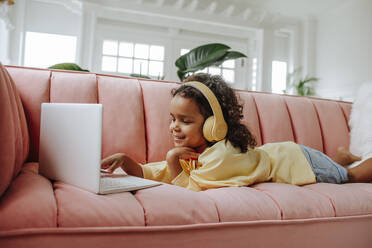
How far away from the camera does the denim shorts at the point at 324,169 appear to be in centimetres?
114

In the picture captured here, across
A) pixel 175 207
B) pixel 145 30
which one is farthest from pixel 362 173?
pixel 145 30

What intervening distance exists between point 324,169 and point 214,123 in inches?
21.8

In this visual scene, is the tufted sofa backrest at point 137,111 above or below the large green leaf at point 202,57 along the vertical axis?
below

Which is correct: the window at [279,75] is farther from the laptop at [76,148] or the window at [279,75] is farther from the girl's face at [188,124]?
the laptop at [76,148]

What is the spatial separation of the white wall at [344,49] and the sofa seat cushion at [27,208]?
450 centimetres

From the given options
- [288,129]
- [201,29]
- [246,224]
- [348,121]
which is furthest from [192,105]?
[201,29]

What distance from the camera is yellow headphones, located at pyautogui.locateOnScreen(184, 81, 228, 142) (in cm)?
95

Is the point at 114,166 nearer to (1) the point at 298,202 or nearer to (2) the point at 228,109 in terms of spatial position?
(2) the point at 228,109

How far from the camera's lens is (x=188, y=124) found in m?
1.05

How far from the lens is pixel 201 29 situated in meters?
4.61

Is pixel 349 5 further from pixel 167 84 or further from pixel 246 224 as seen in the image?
pixel 246 224

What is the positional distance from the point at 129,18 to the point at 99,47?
0.63 metres

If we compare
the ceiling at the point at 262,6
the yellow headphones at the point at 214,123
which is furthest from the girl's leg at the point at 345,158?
the ceiling at the point at 262,6

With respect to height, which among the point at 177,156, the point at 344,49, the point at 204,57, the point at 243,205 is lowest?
the point at 243,205
